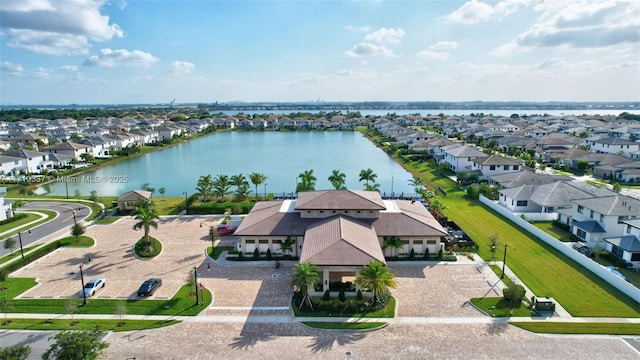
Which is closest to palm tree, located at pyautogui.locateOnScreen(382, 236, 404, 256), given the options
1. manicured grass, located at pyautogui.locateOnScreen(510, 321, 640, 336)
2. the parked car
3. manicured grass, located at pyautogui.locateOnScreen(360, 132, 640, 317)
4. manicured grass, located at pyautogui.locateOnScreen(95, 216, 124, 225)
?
manicured grass, located at pyautogui.locateOnScreen(360, 132, 640, 317)

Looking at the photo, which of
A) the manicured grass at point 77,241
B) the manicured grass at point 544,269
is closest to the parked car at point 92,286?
the manicured grass at point 77,241

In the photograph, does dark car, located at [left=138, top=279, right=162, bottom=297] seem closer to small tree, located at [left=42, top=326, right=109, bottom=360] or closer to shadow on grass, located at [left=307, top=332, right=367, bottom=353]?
small tree, located at [left=42, top=326, right=109, bottom=360]

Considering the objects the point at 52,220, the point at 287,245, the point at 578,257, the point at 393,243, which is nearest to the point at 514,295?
the point at 393,243

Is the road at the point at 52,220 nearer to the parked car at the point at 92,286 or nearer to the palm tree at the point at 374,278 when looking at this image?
the parked car at the point at 92,286

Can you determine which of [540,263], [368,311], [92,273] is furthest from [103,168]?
[540,263]

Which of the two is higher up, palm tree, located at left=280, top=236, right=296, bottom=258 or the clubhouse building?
the clubhouse building

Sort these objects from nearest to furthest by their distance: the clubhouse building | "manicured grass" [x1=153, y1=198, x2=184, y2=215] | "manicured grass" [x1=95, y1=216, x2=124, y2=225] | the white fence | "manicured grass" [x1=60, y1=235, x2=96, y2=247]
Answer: the white fence
the clubhouse building
"manicured grass" [x1=60, y1=235, x2=96, y2=247]
"manicured grass" [x1=95, y1=216, x2=124, y2=225]
"manicured grass" [x1=153, y1=198, x2=184, y2=215]

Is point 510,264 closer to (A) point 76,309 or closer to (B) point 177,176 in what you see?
(A) point 76,309
